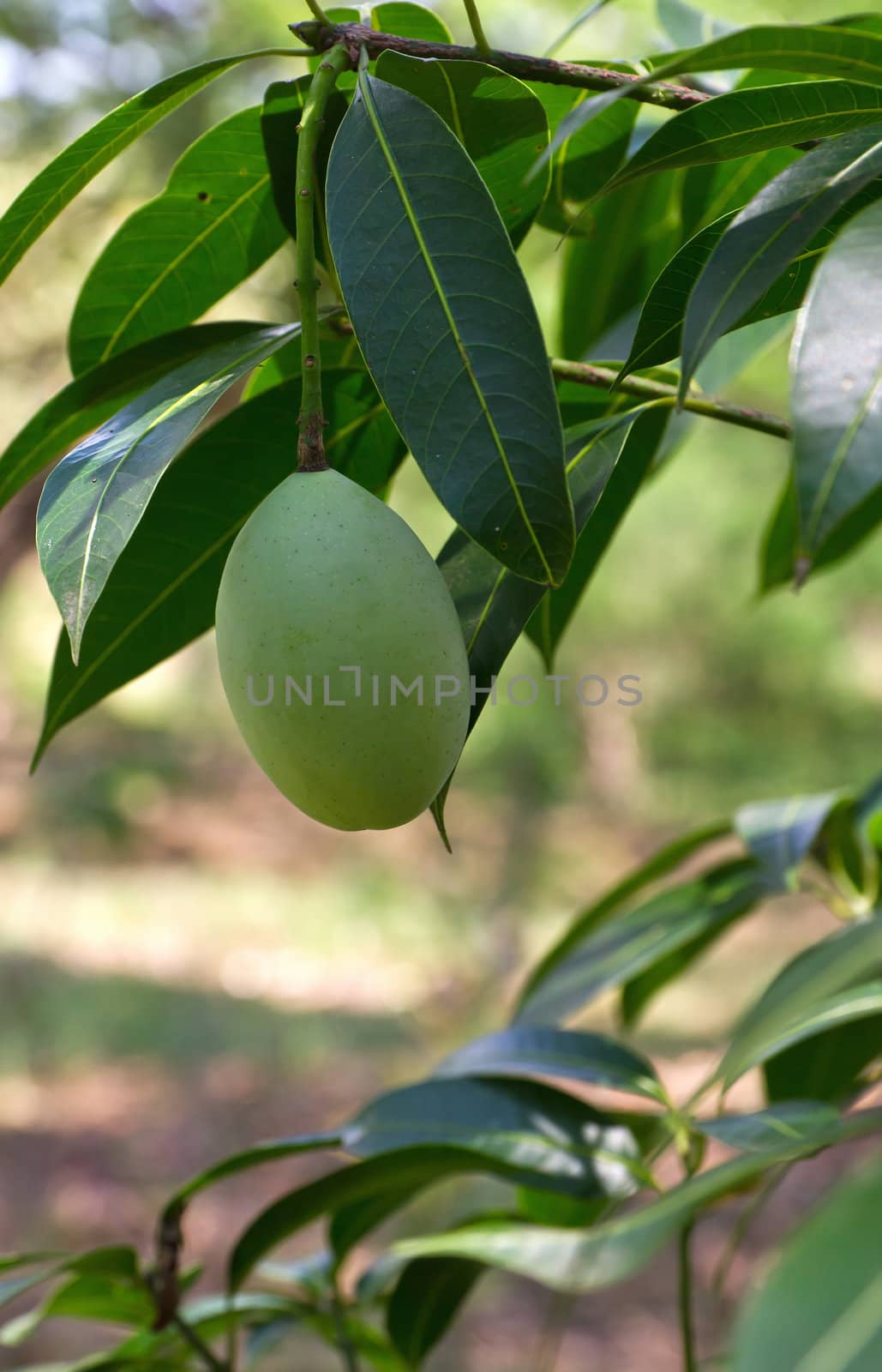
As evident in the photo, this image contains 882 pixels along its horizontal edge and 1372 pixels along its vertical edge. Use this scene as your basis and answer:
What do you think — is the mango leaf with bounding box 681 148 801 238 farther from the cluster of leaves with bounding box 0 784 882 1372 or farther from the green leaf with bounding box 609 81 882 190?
the cluster of leaves with bounding box 0 784 882 1372

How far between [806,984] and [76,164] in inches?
12.4

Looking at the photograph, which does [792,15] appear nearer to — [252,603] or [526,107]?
[526,107]

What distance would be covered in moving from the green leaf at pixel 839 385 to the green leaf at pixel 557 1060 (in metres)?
0.38

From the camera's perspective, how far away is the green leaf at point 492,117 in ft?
1.13

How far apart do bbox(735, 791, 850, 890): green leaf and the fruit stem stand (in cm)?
39

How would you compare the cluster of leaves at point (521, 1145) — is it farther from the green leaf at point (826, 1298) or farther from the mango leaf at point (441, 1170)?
the green leaf at point (826, 1298)

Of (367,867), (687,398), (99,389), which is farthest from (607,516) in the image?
(367,867)

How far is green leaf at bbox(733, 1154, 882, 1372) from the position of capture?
156mm

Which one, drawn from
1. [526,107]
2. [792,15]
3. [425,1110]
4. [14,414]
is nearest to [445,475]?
[526,107]

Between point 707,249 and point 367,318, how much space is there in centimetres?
10

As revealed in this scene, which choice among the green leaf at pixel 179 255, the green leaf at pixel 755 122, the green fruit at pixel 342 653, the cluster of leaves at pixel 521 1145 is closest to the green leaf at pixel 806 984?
the cluster of leaves at pixel 521 1145

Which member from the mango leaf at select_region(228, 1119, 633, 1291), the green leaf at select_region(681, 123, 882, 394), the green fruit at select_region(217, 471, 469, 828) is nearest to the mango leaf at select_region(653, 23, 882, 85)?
the green leaf at select_region(681, 123, 882, 394)

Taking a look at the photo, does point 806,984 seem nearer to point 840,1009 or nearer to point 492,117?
point 840,1009

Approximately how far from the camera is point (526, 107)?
1.20 ft
